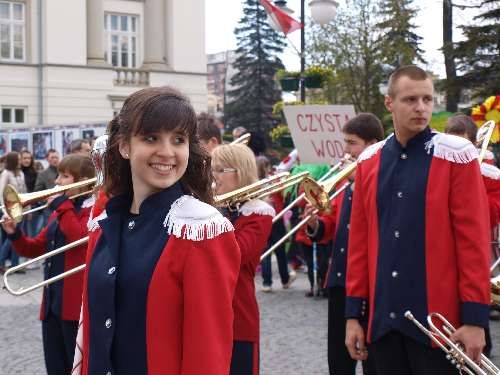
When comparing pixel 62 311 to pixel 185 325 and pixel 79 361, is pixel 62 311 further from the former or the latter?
pixel 185 325

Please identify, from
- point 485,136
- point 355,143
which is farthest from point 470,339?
point 485,136

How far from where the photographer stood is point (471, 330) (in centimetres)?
322

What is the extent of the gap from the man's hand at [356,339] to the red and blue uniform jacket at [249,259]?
1.70 feet

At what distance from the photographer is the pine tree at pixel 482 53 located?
21234 millimetres

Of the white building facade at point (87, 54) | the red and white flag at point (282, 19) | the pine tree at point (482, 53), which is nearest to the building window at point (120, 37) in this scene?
the white building facade at point (87, 54)

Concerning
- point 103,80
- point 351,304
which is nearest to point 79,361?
point 351,304

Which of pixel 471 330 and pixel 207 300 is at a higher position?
pixel 207 300

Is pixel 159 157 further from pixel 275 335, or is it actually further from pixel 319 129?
pixel 319 129

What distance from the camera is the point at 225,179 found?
4.44m

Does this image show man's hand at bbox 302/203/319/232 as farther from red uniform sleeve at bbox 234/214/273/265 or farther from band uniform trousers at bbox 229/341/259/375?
band uniform trousers at bbox 229/341/259/375

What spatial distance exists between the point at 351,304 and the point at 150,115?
1619mm

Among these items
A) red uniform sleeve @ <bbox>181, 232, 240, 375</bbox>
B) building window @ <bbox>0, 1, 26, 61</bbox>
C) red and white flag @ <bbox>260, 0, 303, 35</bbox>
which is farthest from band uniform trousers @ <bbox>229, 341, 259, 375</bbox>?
building window @ <bbox>0, 1, 26, 61</bbox>

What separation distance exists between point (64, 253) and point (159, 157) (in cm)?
228

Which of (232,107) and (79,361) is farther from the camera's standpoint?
A: (232,107)
